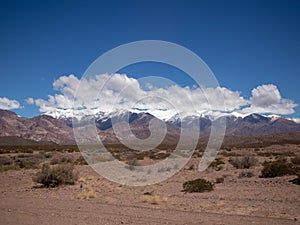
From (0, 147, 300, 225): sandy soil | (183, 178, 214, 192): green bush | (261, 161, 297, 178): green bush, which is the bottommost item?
(0, 147, 300, 225): sandy soil

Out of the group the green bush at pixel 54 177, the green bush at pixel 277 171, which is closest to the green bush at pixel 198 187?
the green bush at pixel 277 171

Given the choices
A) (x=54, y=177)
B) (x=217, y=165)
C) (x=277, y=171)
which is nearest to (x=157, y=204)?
(x=54, y=177)

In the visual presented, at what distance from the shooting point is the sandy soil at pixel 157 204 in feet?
32.2

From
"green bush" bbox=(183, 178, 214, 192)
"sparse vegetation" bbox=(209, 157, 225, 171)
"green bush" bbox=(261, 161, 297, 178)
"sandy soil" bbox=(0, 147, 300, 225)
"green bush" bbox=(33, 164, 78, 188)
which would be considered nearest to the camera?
"sandy soil" bbox=(0, 147, 300, 225)

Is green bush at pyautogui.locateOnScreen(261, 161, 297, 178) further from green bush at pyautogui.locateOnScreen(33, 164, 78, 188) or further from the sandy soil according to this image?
green bush at pyautogui.locateOnScreen(33, 164, 78, 188)

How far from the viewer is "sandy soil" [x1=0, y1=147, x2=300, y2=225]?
983cm

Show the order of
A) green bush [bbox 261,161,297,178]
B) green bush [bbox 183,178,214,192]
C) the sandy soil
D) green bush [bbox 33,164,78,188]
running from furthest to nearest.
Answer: green bush [bbox 261,161,297,178], green bush [bbox 33,164,78,188], green bush [bbox 183,178,214,192], the sandy soil

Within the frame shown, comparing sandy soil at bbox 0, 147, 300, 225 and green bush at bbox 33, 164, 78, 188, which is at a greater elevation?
green bush at bbox 33, 164, 78, 188

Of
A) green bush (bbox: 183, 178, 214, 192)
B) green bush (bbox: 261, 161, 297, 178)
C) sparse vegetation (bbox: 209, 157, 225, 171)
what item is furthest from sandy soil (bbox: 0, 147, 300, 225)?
sparse vegetation (bbox: 209, 157, 225, 171)

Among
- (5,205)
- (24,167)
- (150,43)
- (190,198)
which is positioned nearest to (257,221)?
(190,198)

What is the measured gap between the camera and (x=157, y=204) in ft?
42.5

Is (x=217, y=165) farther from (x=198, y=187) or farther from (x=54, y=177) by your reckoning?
(x=54, y=177)

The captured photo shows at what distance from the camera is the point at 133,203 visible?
13195 mm

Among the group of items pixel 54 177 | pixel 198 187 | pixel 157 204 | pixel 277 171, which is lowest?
pixel 157 204
